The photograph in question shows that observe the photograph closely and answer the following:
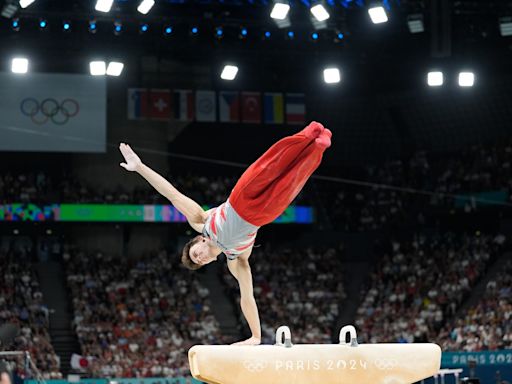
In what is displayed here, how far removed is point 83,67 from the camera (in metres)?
25.6

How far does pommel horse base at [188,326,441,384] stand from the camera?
18.8 feet

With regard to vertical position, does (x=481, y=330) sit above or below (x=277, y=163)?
below

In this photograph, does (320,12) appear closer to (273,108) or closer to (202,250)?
(273,108)

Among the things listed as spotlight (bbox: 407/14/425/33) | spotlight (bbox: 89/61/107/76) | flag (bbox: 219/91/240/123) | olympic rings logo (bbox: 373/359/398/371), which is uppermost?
spotlight (bbox: 407/14/425/33)

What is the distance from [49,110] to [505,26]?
37.5 feet

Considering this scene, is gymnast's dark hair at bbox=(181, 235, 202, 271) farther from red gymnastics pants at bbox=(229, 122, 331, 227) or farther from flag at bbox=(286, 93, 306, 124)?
flag at bbox=(286, 93, 306, 124)

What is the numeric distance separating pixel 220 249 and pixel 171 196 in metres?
0.57

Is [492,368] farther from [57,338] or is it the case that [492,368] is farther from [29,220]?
[29,220]

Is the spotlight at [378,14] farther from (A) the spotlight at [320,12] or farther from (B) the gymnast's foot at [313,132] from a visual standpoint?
(B) the gymnast's foot at [313,132]

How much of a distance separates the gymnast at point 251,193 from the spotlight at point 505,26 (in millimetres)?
12780

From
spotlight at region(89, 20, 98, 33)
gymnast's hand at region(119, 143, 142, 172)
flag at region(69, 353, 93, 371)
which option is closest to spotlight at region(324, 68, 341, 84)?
spotlight at region(89, 20, 98, 33)

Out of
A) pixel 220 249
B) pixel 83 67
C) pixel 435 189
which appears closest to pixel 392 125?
pixel 435 189

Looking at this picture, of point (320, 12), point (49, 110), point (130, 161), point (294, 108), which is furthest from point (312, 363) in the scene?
point (294, 108)

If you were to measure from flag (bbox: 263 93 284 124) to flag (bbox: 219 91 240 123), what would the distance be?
84 cm
